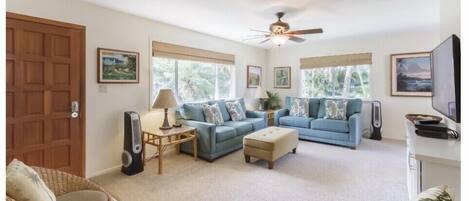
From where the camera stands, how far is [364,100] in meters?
5.31

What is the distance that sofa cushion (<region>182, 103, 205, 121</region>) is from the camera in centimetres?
412

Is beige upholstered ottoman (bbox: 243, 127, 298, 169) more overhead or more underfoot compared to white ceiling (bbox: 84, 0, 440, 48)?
more underfoot

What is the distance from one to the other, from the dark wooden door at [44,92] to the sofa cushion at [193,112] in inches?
62.0

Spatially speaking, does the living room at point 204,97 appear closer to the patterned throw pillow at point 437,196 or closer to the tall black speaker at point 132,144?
the tall black speaker at point 132,144

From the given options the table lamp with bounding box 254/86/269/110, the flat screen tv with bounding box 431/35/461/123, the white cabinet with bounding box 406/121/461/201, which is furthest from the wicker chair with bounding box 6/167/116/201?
the table lamp with bounding box 254/86/269/110

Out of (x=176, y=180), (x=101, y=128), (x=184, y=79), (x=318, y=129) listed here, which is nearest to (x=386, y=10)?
(x=318, y=129)

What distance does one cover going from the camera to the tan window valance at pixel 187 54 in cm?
388

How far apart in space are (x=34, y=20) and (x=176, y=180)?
7.79ft

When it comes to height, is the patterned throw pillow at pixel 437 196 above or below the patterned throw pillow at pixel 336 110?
below

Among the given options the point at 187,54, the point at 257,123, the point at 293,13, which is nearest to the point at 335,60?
the point at 257,123

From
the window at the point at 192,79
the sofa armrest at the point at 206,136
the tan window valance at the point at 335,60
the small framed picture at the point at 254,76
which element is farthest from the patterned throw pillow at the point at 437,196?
the small framed picture at the point at 254,76

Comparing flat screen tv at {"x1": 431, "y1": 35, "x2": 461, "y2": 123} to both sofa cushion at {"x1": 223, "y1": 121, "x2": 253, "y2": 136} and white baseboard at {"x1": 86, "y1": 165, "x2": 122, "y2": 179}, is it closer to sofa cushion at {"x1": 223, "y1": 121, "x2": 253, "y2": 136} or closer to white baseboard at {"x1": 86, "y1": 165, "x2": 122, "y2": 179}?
sofa cushion at {"x1": 223, "y1": 121, "x2": 253, "y2": 136}

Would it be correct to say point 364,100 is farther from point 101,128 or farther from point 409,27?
point 101,128

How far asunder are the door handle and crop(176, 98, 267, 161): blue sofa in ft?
5.00
